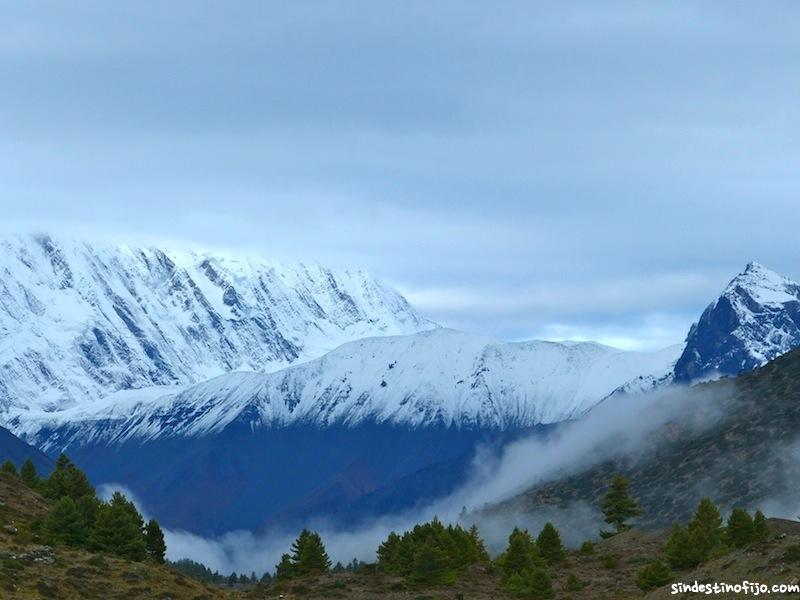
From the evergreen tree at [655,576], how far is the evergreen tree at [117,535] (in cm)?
3985

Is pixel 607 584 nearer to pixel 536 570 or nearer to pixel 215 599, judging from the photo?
pixel 536 570

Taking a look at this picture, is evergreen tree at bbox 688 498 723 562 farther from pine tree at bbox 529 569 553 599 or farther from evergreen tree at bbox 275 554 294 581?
evergreen tree at bbox 275 554 294 581

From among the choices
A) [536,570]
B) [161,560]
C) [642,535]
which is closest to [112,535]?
[161,560]

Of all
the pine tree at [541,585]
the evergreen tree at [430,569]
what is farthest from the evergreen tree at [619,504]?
the pine tree at [541,585]

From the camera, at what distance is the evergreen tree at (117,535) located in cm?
11519

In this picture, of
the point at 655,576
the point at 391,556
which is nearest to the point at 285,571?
the point at 391,556

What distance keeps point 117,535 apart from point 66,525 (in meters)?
4.06

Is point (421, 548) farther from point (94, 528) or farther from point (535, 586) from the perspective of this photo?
point (94, 528)

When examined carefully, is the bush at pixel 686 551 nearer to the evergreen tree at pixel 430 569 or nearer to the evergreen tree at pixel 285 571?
the evergreen tree at pixel 430 569

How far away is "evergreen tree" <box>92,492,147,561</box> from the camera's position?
378ft

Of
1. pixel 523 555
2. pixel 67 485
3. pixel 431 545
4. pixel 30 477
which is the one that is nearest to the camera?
pixel 523 555

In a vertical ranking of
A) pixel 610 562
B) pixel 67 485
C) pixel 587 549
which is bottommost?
pixel 610 562

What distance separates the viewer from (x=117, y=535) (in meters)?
116

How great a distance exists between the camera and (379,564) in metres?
136
